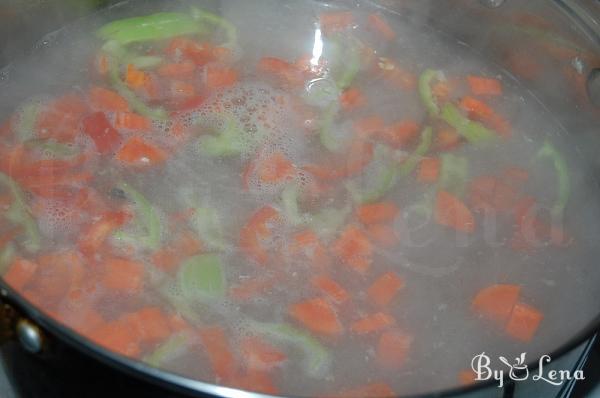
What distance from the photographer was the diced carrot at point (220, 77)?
2054 millimetres

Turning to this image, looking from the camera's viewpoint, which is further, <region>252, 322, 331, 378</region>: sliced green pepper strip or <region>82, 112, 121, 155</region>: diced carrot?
<region>82, 112, 121, 155</region>: diced carrot

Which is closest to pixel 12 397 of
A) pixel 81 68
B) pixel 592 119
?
pixel 81 68

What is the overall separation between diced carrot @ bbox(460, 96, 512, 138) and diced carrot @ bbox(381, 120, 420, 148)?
199 millimetres

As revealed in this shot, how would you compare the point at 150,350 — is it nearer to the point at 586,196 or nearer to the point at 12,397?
the point at 12,397

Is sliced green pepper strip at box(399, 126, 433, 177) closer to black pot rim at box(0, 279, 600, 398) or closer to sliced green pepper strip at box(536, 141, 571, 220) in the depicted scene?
sliced green pepper strip at box(536, 141, 571, 220)

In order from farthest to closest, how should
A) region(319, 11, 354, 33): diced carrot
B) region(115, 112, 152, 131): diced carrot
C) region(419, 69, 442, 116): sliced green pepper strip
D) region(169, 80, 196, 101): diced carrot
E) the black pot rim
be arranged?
region(319, 11, 354, 33): diced carrot < region(419, 69, 442, 116): sliced green pepper strip < region(169, 80, 196, 101): diced carrot < region(115, 112, 152, 131): diced carrot < the black pot rim

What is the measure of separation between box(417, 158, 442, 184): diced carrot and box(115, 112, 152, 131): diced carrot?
2.30 feet

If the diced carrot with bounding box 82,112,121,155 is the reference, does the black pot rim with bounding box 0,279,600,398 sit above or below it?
above

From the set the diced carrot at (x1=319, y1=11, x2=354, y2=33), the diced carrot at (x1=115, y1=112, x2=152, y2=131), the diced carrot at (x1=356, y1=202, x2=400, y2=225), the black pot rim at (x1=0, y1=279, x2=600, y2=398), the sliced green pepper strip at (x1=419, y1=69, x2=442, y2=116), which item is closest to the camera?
the black pot rim at (x1=0, y1=279, x2=600, y2=398)

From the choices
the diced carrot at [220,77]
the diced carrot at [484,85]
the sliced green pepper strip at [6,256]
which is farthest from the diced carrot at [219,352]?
the diced carrot at [484,85]

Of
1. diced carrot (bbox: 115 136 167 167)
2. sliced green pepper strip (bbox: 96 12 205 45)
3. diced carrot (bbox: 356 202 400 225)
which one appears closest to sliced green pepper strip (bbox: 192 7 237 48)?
sliced green pepper strip (bbox: 96 12 205 45)

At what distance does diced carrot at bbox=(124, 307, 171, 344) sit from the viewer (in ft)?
4.88

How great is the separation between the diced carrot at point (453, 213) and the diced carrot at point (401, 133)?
19 cm

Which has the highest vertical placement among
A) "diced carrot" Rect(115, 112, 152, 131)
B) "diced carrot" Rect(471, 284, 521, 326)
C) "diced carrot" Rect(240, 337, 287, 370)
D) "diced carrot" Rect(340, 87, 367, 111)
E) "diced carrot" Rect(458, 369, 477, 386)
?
"diced carrot" Rect(340, 87, 367, 111)
